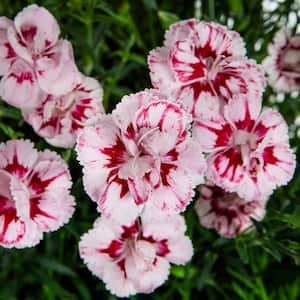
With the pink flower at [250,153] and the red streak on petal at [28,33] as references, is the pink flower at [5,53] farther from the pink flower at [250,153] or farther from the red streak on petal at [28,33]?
the pink flower at [250,153]

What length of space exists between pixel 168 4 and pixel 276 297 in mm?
601

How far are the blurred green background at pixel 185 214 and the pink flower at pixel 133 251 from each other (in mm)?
75

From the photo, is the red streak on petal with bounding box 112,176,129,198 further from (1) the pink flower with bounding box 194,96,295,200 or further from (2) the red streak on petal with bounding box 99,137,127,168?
(1) the pink flower with bounding box 194,96,295,200

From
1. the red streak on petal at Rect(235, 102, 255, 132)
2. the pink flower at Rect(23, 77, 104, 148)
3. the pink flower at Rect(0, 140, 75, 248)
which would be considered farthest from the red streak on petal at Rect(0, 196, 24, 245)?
the red streak on petal at Rect(235, 102, 255, 132)

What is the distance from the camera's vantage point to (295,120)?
1.30m

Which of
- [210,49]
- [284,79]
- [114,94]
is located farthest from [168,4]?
[210,49]

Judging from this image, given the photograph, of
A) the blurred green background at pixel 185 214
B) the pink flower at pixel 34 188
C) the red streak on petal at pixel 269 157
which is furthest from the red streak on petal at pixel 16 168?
the red streak on petal at pixel 269 157

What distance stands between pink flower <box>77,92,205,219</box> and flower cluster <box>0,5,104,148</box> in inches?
4.4

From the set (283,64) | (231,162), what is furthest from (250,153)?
(283,64)

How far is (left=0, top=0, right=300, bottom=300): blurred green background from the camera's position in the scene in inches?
43.0

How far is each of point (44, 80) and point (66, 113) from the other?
0.22 feet

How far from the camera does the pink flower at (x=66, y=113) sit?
93 cm

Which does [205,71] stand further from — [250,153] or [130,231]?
[130,231]

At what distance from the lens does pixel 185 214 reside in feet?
3.67
